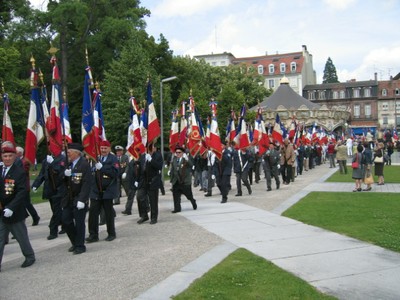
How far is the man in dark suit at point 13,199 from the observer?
723cm

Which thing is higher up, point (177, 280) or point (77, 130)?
point (77, 130)

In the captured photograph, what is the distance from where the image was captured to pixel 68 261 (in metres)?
7.62

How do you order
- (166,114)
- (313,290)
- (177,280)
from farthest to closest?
(166,114)
(177,280)
(313,290)

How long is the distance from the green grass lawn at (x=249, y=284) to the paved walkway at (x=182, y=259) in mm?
199

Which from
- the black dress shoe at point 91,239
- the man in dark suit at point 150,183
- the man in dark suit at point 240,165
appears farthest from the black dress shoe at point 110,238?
the man in dark suit at point 240,165

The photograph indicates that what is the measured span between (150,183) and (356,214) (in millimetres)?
5054

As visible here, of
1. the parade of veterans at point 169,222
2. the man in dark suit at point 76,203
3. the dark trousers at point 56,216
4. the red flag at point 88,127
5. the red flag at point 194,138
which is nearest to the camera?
the parade of veterans at point 169,222

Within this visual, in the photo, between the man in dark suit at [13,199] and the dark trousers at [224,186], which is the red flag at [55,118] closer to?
the man in dark suit at [13,199]

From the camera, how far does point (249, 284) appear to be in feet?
19.5

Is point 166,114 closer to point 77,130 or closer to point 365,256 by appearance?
point 77,130

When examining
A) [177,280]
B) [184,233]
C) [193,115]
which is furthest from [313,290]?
[193,115]

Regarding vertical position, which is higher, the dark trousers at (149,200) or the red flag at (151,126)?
the red flag at (151,126)

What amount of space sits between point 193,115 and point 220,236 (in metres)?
9.11

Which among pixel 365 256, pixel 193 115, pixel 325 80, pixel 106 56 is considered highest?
pixel 325 80
